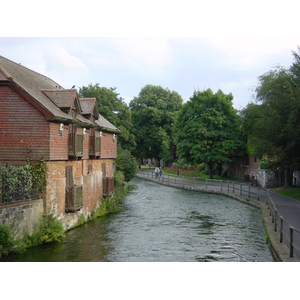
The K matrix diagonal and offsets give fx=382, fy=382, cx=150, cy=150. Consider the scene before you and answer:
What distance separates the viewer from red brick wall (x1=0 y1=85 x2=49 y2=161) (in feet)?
50.5

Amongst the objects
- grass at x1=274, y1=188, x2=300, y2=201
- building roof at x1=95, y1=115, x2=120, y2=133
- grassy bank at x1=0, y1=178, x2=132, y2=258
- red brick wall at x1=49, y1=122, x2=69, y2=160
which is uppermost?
building roof at x1=95, y1=115, x2=120, y2=133

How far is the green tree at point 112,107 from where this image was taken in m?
Answer: 47.8

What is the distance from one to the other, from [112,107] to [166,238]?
35.7 metres

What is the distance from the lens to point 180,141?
1826 inches

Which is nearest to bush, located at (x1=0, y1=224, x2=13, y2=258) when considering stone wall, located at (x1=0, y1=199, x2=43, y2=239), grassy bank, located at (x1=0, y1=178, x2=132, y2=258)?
grassy bank, located at (x1=0, y1=178, x2=132, y2=258)

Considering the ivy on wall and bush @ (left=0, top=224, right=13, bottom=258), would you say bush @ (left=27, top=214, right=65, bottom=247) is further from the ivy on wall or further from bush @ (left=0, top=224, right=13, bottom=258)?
bush @ (left=0, top=224, right=13, bottom=258)

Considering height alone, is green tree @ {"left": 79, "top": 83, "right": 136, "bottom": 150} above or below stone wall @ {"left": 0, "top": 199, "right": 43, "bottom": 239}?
above

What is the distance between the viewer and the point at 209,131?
4334cm

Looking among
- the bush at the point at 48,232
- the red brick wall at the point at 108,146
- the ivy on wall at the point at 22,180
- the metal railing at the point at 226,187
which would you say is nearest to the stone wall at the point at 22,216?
the bush at the point at 48,232

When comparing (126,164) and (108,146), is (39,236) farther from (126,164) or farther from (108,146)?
(126,164)

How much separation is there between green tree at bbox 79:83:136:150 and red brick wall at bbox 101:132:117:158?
20.4m

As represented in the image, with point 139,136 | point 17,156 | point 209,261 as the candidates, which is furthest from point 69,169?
point 139,136

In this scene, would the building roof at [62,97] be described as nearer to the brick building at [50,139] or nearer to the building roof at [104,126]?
the brick building at [50,139]

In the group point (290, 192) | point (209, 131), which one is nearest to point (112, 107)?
point (209, 131)
